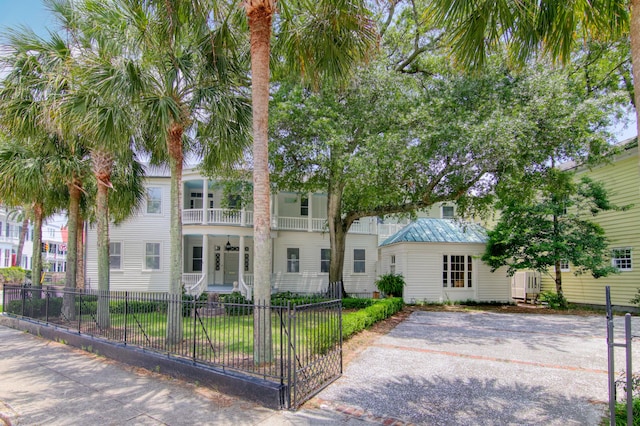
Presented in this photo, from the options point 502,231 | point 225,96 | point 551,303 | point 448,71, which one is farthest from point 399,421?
point 551,303

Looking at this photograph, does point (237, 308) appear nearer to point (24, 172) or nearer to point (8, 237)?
point (24, 172)

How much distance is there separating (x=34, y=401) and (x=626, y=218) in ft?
64.4

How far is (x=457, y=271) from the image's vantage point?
764 inches

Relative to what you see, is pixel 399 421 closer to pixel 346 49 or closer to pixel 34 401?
pixel 34 401

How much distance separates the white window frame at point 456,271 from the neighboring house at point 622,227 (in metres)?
4.76

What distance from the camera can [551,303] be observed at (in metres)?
17.4

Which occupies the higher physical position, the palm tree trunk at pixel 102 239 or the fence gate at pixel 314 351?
the palm tree trunk at pixel 102 239

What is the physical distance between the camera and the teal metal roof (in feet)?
62.6

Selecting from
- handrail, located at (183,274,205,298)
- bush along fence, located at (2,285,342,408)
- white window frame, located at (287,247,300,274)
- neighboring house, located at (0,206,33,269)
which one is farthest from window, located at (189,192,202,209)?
neighboring house, located at (0,206,33,269)

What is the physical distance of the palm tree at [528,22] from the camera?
5172 millimetres

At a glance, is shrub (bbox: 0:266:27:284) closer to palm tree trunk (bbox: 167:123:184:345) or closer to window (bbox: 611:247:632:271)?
palm tree trunk (bbox: 167:123:184:345)

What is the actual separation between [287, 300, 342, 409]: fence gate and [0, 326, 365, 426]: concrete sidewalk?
45 cm

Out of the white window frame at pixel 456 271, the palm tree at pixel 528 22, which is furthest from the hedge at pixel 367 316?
the palm tree at pixel 528 22

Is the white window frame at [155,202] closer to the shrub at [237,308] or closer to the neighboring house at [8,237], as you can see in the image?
the shrub at [237,308]
